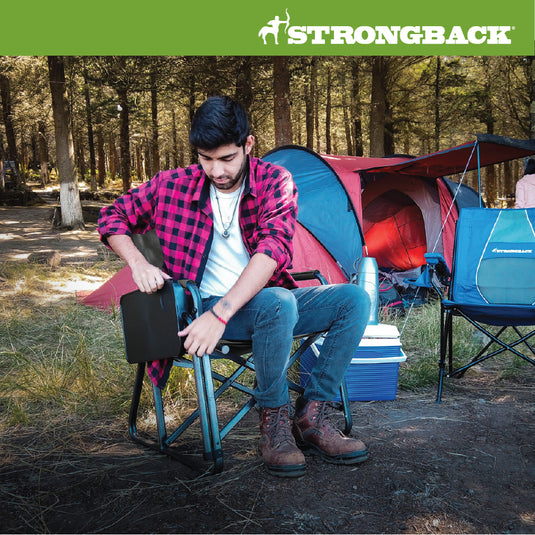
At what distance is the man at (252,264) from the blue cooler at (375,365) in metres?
0.65

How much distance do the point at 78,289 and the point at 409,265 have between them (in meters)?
4.01

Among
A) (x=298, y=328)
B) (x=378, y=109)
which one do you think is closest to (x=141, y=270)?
(x=298, y=328)

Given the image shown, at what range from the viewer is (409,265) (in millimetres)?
6973

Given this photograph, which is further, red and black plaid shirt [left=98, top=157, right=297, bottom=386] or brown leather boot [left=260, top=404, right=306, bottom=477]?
red and black plaid shirt [left=98, top=157, right=297, bottom=386]

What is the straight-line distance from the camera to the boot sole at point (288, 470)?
74.9 inches

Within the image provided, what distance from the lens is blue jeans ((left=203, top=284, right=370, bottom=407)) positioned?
1866 millimetres

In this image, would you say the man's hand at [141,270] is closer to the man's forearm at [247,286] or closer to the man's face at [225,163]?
the man's forearm at [247,286]

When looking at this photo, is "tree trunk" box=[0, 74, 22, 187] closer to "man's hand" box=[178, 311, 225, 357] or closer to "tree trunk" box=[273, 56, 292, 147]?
"tree trunk" box=[273, 56, 292, 147]

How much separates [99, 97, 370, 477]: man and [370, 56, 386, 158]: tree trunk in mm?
9802

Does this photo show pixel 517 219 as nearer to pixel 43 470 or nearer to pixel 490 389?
pixel 490 389

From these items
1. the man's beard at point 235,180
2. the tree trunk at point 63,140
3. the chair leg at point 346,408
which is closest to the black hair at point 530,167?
the chair leg at point 346,408

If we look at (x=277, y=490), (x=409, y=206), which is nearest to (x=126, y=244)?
(x=277, y=490)

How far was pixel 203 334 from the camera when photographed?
5.74ft
